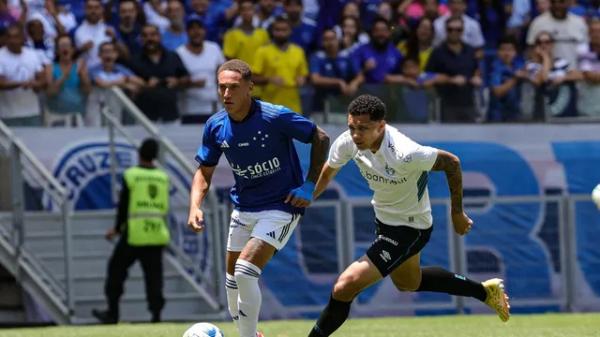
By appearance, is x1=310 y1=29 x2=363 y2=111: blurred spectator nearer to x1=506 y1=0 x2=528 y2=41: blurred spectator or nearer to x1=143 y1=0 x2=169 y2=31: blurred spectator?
x1=143 y1=0 x2=169 y2=31: blurred spectator

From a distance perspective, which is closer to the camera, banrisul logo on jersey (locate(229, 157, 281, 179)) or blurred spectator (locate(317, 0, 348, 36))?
banrisul logo on jersey (locate(229, 157, 281, 179))

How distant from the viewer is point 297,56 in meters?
20.3

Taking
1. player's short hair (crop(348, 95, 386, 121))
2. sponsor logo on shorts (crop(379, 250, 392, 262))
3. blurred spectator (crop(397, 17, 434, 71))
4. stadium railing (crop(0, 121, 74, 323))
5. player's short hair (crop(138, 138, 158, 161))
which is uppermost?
player's short hair (crop(348, 95, 386, 121))

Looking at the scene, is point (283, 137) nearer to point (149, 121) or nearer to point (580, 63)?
point (149, 121)

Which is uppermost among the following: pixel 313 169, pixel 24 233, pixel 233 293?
pixel 313 169

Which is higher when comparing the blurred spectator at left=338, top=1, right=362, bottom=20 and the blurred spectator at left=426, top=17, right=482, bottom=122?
the blurred spectator at left=338, top=1, right=362, bottom=20

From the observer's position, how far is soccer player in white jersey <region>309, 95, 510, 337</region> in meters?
11.0

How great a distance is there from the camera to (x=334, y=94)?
2002 cm

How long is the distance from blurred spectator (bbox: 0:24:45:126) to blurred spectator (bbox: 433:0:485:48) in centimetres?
595

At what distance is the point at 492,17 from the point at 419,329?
888 cm

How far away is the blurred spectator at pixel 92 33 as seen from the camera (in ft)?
64.8

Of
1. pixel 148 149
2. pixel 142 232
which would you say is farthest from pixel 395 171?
pixel 142 232


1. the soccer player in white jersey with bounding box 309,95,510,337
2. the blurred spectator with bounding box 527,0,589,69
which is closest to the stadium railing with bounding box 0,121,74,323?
the blurred spectator with bounding box 527,0,589,69

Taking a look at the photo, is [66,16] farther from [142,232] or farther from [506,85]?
[506,85]
